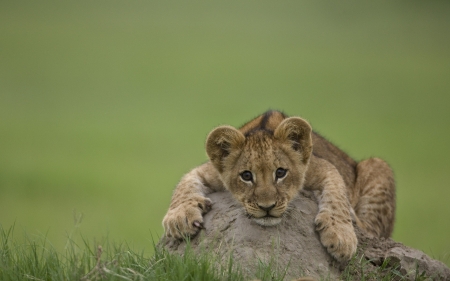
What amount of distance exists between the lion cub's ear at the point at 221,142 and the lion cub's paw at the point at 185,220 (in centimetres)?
40

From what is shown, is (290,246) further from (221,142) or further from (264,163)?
(221,142)

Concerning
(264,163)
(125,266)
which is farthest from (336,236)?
(125,266)

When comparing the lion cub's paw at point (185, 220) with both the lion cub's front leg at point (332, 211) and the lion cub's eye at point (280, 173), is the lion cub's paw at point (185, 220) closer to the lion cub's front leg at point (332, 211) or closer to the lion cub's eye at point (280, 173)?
the lion cub's eye at point (280, 173)

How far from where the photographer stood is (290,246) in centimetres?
566

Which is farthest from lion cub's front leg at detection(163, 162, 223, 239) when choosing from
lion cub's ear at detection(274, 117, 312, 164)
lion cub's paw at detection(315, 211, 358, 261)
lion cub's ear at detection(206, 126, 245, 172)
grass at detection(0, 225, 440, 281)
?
lion cub's paw at detection(315, 211, 358, 261)

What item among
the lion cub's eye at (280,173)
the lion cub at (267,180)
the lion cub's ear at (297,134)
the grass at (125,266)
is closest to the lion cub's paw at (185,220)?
the lion cub at (267,180)

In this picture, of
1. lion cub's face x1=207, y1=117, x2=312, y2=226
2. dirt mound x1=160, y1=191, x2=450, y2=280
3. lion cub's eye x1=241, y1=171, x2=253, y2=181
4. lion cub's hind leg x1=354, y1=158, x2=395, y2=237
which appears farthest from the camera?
lion cub's hind leg x1=354, y1=158, x2=395, y2=237

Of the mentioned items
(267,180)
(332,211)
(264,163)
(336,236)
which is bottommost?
(336,236)

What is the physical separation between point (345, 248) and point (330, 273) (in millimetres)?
236

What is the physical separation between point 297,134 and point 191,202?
1.10m

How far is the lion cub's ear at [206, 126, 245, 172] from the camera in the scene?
5.97 metres

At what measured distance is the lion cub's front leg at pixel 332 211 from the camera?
572 centimetres

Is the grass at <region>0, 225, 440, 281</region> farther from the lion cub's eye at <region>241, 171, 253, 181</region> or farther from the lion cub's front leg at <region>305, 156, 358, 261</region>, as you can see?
the lion cub's eye at <region>241, 171, 253, 181</region>

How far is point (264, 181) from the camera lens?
5.66 m
